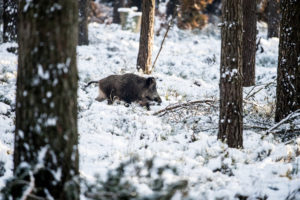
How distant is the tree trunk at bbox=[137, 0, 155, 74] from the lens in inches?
470

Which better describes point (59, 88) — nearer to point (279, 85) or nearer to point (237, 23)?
point (237, 23)

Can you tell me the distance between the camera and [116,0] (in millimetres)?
26766

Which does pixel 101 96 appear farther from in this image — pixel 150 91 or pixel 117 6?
pixel 117 6

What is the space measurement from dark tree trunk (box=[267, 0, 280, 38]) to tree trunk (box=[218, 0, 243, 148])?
51.7 ft

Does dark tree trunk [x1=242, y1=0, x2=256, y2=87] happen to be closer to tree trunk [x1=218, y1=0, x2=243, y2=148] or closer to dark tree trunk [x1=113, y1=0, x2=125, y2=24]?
tree trunk [x1=218, y1=0, x2=243, y2=148]

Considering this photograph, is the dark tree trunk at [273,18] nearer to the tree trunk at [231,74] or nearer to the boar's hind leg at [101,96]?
the boar's hind leg at [101,96]

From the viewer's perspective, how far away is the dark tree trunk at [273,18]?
65.3 feet

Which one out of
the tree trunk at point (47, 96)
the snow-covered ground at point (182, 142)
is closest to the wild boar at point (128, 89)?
the snow-covered ground at point (182, 142)

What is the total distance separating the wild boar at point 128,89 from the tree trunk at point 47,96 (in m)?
6.13

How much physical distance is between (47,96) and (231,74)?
10.5ft

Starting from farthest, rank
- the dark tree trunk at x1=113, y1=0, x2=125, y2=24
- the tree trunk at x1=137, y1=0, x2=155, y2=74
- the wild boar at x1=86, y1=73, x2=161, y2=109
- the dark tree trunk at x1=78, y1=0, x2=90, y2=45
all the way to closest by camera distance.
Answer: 1. the dark tree trunk at x1=113, y1=0, x2=125, y2=24
2. the dark tree trunk at x1=78, y1=0, x2=90, y2=45
3. the tree trunk at x1=137, y1=0, x2=155, y2=74
4. the wild boar at x1=86, y1=73, x2=161, y2=109

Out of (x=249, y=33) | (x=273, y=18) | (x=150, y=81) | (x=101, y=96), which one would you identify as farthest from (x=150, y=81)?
(x=273, y=18)

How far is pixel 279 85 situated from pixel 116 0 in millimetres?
21898

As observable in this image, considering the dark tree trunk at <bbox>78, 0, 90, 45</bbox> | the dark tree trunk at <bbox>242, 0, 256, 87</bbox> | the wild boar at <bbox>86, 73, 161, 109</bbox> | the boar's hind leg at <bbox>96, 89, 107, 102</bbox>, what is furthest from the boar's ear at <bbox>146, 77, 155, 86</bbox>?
the dark tree trunk at <bbox>78, 0, 90, 45</bbox>
